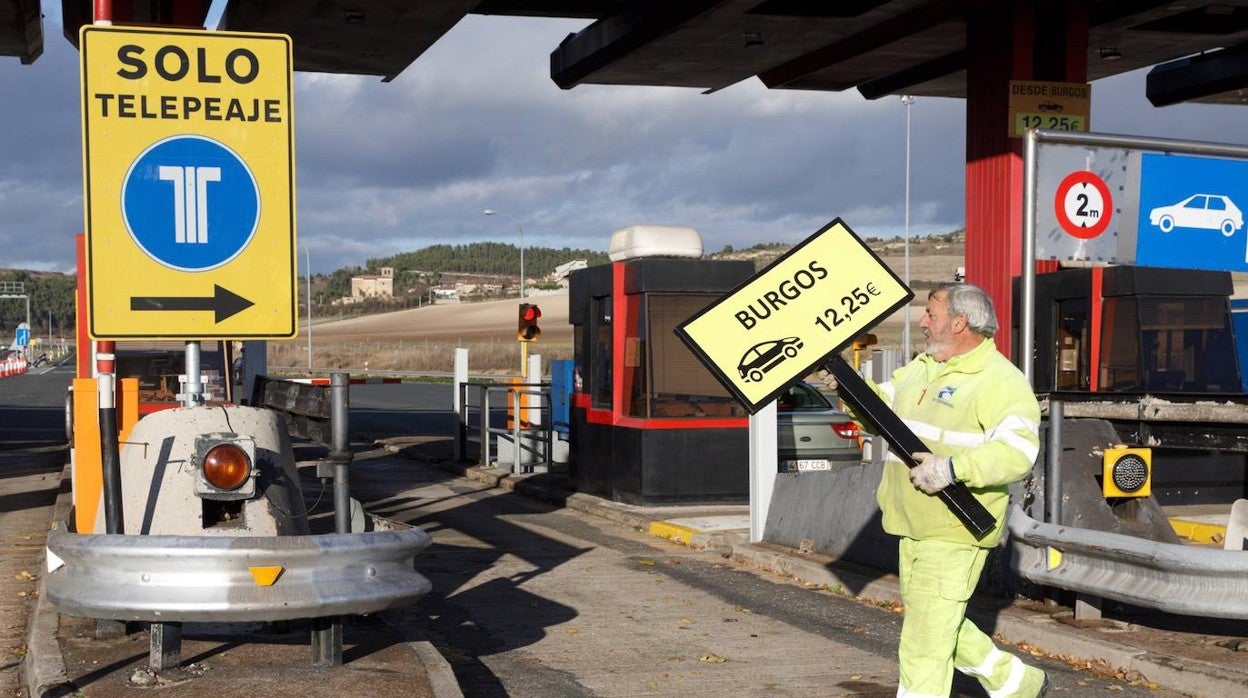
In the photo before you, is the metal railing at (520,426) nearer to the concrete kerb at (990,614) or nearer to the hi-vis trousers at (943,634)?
the concrete kerb at (990,614)

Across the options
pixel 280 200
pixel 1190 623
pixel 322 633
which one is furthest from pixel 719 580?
pixel 280 200

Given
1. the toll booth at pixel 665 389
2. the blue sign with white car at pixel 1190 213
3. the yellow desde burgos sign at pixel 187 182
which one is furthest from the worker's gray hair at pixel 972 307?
the toll booth at pixel 665 389

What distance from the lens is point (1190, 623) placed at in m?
8.41

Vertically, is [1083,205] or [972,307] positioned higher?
[1083,205]

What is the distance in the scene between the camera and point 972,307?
588 cm

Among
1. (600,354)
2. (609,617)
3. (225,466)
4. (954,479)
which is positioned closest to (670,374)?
(600,354)

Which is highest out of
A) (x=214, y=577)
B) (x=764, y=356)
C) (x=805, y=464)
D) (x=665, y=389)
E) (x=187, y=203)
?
(x=187, y=203)

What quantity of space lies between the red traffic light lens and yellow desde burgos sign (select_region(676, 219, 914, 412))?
2.11m

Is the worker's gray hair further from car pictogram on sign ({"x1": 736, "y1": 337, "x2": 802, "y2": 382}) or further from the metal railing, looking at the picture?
the metal railing

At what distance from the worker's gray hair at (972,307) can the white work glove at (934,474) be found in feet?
1.99

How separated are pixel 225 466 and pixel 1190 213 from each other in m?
5.92

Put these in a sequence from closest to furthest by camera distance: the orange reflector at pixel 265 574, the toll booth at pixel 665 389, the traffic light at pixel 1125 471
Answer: the orange reflector at pixel 265 574 < the traffic light at pixel 1125 471 < the toll booth at pixel 665 389

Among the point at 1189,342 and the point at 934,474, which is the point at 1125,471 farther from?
the point at 1189,342

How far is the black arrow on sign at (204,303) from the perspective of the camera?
6484 millimetres
